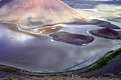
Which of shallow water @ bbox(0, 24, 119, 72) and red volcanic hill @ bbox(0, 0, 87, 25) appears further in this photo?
red volcanic hill @ bbox(0, 0, 87, 25)

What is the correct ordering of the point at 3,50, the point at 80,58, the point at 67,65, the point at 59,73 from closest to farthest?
the point at 59,73 < the point at 67,65 < the point at 80,58 < the point at 3,50

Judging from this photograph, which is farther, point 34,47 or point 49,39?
point 49,39

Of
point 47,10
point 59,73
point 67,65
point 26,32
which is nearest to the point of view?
point 59,73

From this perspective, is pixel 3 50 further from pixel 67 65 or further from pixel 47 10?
pixel 47 10

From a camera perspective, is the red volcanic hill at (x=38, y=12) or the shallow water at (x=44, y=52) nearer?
the shallow water at (x=44, y=52)

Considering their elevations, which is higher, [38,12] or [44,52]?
[44,52]

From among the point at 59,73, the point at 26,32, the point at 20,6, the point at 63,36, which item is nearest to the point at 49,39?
the point at 63,36

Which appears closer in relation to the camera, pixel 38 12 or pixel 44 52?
pixel 44 52
